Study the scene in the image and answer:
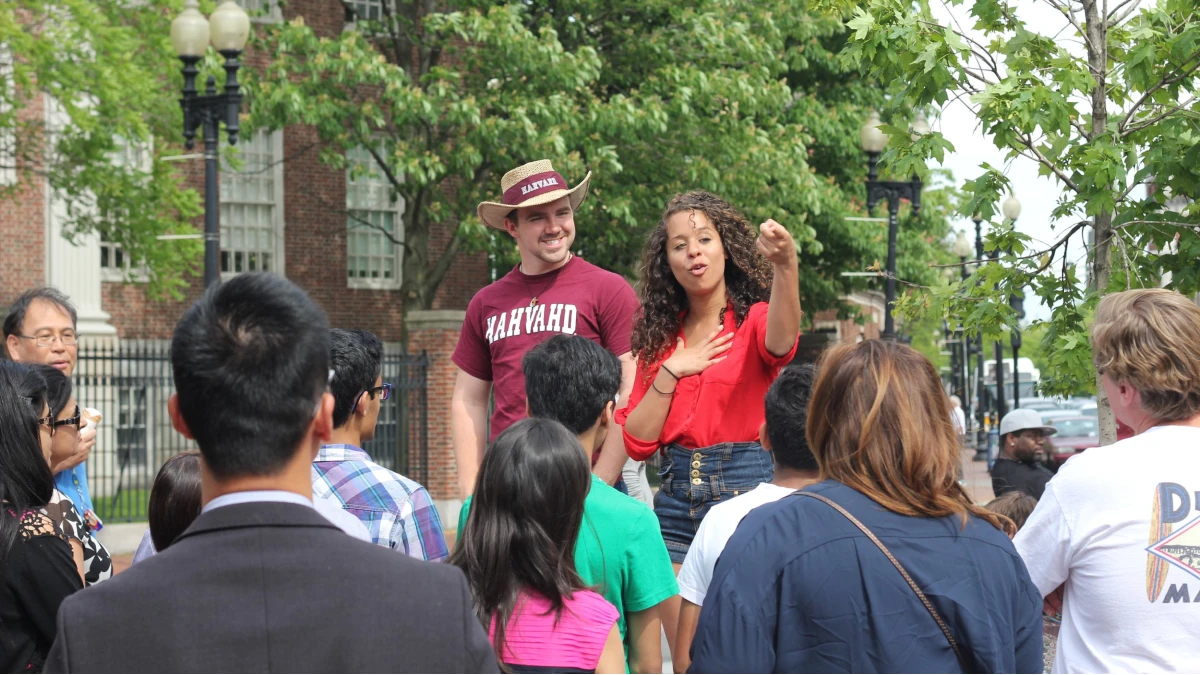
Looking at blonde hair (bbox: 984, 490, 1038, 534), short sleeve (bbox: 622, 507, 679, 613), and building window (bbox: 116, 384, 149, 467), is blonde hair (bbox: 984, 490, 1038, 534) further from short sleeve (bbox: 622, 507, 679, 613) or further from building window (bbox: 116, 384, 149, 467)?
building window (bbox: 116, 384, 149, 467)

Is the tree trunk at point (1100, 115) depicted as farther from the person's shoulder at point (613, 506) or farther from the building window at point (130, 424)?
the building window at point (130, 424)

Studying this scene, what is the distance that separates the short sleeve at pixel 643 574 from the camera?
3406mm

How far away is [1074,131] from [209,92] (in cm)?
926

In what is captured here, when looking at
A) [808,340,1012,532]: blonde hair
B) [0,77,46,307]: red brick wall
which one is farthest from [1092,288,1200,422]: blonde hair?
[0,77,46,307]: red brick wall

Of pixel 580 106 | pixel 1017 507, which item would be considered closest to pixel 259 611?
pixel 1017 507

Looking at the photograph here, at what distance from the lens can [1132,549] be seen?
285 cm

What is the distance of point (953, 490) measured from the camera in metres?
2.57

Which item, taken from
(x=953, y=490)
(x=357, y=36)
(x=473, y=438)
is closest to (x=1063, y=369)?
(x=473, y=438)

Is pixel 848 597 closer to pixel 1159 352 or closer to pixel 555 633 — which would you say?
pixel 555 633

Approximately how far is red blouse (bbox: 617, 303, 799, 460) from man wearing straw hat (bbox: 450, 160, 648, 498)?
18.3 inches

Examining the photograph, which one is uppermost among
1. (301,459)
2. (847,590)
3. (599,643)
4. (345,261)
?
(345,261)

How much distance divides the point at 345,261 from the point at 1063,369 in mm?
20425

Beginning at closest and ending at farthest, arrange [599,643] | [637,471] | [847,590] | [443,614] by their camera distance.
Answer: [443,614], [847,590], [599,643], [637,471]

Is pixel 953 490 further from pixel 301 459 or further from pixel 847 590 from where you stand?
pixel 301 459
